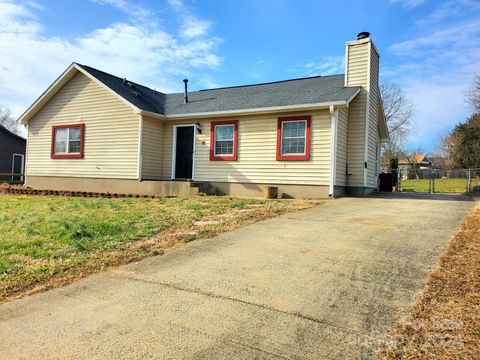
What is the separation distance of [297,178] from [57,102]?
1112cm

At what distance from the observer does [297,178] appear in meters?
11.8

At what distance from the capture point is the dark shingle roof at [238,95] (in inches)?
481

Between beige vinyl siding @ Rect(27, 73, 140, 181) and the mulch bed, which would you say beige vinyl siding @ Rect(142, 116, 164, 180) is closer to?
beige vinyl siding @ Rect(27, 73, 140, 181)

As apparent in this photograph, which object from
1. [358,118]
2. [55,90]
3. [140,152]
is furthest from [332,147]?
[55,90]

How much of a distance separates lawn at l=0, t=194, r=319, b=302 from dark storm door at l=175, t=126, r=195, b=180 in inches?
207

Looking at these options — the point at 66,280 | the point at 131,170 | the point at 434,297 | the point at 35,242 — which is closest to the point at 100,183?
the point at 131,170

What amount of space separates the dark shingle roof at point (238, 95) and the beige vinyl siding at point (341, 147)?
0.79m

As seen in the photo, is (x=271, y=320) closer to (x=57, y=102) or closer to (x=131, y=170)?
(x=131, y=170)

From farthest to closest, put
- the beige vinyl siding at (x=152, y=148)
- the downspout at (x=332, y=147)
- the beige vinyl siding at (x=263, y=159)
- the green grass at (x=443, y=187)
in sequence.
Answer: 1. the green grass at (x=443, y=187)
2. the beige vinyl siding at (x=152, y=148)
3. the beige vinyl siding at (x=263, y=159)
4. the downspout at (x=332, y=147)

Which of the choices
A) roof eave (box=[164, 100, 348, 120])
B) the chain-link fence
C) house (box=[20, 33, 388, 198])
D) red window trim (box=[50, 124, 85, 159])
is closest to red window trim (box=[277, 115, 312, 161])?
house (box=[20, 33, 388, 198])

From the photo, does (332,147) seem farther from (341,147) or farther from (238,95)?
(238,95)

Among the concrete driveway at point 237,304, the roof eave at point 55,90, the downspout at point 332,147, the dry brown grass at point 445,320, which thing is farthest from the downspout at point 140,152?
the dry brown grass at point 445,320

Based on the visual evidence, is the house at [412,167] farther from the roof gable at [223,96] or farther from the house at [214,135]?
the roof gable at [223,96]

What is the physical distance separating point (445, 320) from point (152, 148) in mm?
12717
